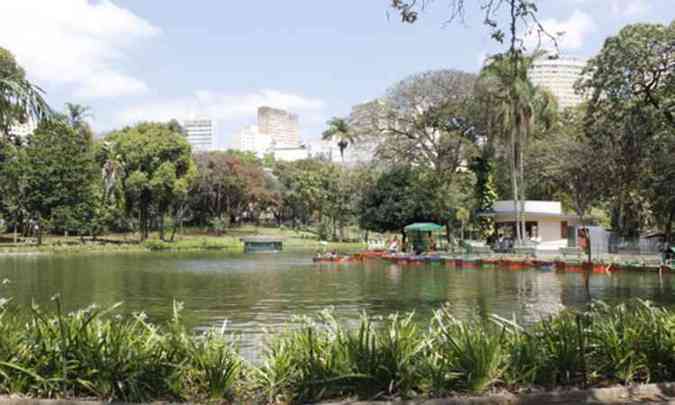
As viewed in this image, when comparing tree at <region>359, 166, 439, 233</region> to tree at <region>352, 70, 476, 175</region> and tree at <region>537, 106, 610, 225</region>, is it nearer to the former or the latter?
tree at <region>352, 70, 476, 175</region>

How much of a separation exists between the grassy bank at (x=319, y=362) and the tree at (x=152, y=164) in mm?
57553

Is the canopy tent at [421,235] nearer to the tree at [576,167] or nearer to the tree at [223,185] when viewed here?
the tree at [576,167]

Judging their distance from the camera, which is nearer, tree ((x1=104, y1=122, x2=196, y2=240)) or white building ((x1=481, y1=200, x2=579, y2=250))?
white building ((x1=481, y1=200, x2=579, y2=250))

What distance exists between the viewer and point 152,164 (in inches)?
2500

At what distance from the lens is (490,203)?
48031 millimetres

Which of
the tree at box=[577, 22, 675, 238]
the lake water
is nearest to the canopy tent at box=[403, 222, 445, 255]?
the lake water

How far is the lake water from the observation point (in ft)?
54.1

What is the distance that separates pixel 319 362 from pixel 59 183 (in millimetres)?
58233

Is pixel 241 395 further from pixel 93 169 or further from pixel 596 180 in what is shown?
pixel 93 169

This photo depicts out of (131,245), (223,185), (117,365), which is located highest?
(223,185)

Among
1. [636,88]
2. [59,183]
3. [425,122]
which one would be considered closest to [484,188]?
[425,122]

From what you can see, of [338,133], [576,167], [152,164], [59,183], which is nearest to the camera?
[576,167]

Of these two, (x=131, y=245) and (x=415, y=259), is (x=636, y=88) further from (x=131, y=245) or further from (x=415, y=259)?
(x=131, y=245)

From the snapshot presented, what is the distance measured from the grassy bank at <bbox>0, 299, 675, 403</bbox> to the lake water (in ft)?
16.4
